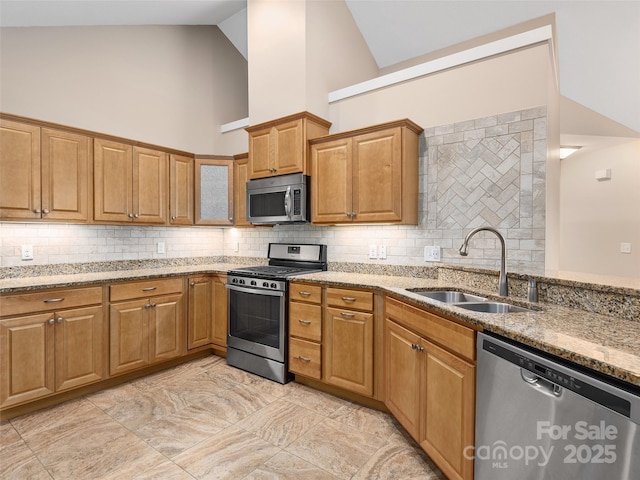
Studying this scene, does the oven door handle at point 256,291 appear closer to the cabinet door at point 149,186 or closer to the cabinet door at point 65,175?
the cabinet door at point 149,186

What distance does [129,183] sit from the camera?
3.31 m

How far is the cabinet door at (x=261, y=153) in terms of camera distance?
3.42 m

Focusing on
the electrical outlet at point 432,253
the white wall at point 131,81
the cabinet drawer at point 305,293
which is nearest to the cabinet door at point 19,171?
the white wall at point 131,81

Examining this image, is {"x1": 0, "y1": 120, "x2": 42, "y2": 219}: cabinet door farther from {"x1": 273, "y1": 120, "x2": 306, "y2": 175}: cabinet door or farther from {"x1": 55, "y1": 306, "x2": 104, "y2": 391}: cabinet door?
{"x1": 273, "y1": 120, "x2": 306, "y2": 175}: cabinet door

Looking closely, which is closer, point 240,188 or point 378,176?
point 378,176

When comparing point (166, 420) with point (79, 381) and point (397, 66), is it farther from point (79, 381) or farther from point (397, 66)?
point (397, 66)

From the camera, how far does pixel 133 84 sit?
145 inches

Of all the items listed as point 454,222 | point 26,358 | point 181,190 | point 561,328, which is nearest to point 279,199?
point 181,190

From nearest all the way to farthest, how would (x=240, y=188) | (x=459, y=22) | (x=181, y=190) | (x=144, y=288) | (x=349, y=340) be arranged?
(x=349, y=340) < (x=144, y=288) < (x=459, y=22) < (x=181, y=190) < (x=240, y=188)

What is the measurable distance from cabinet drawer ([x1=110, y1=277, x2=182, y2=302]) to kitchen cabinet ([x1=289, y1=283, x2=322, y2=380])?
122 cm

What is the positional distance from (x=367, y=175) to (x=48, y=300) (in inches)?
103

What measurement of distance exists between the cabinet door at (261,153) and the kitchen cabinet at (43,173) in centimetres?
143

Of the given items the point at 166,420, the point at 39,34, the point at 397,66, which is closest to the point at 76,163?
the point at 39,34

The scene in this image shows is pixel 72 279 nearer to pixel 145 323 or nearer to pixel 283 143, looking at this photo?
pixel 145 323
